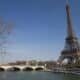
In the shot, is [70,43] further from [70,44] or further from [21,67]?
[21,67]

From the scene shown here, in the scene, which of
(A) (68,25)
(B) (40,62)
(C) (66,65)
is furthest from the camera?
(B) (40,62)

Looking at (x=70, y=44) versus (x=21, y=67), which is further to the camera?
(x=21, y=67)

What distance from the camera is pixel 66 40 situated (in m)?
110

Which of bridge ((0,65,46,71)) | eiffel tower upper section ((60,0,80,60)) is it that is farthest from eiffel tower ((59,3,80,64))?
bridge ((0,65,46,71))

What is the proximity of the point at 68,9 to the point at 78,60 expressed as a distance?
21.9 meters

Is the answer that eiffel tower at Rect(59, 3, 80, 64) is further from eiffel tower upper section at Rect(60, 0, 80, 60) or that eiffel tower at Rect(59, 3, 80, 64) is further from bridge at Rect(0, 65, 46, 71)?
bridge at Rect(0, 65, 46, 71)

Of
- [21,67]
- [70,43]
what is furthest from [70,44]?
[21,67]

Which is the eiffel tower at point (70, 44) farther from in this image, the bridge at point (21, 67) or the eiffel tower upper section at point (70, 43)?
the bridge at point (21, 67)

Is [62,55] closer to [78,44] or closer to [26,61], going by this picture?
[78,44]

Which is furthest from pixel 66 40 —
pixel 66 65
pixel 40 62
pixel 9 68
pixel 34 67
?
pixel 40 62

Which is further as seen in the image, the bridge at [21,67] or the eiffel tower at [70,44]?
the bridge at [21,67]

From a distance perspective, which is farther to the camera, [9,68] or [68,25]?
[9,68]

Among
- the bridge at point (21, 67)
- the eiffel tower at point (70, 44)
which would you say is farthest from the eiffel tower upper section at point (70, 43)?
the bridge at point (21, 67)

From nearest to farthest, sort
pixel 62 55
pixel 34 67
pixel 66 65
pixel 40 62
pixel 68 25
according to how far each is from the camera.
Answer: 1. pixel 68 25
2. pixel 62 55
3. pixel 66 65
4. pixel 34 67
5. pixel 40 62
